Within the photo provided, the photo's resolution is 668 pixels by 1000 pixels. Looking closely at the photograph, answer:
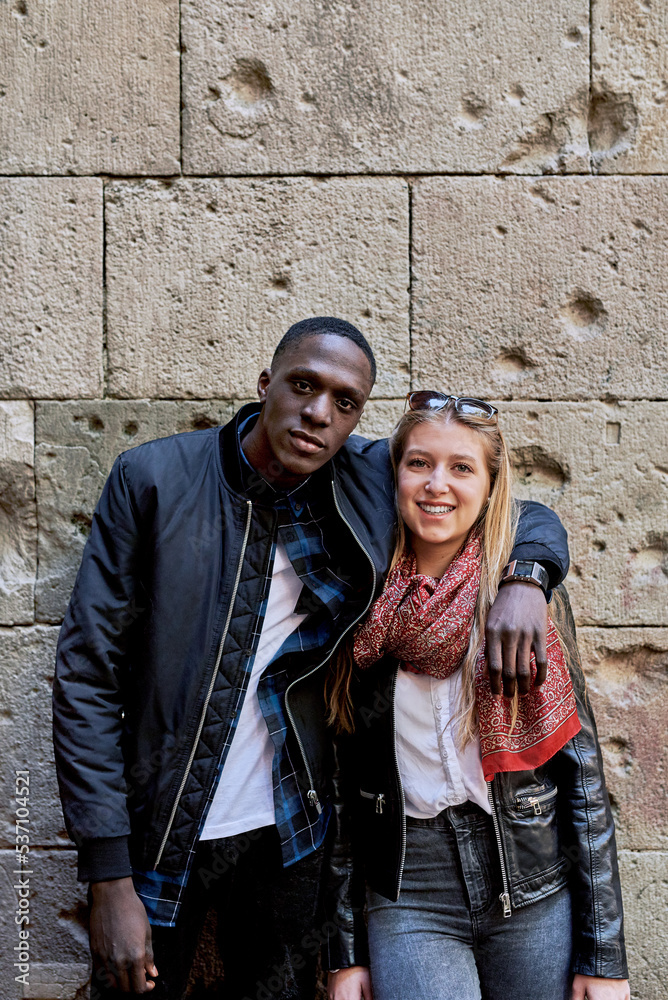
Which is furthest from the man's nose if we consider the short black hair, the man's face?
the short black hair

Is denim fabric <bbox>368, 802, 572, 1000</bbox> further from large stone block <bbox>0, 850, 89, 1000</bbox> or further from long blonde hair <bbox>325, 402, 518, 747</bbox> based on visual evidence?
large stone block <bbox>0, 850, 89, 1000</bbox>

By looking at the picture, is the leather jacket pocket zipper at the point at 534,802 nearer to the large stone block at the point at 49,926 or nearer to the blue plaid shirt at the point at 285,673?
the blue plaid shirt at the point at 285,673

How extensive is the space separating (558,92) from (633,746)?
89.9 inches

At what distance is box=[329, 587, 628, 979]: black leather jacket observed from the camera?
1.72 meters

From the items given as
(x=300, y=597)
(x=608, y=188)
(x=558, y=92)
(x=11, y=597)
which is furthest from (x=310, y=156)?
(x=11, y=597)

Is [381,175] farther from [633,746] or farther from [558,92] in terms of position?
[633,746]

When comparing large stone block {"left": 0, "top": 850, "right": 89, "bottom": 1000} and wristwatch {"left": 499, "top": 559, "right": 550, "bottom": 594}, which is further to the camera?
large stone block {"left": 0, "top": 850, "right": 89, "bottom": 1000}

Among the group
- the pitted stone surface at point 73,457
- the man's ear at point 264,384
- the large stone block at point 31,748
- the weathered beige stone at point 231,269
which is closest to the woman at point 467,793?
the man's ear at point 264,384

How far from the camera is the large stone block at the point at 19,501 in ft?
8.30

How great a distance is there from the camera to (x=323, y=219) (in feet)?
8.32


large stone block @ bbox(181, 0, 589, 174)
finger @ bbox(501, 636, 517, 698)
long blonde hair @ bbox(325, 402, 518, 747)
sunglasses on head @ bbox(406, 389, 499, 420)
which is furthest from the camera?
large stone block @ bbox(181, 0, 589, 174)

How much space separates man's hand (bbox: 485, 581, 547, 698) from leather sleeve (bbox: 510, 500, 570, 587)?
16 cm

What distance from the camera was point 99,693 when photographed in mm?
1730

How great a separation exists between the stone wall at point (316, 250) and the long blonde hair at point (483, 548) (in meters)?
0.73
